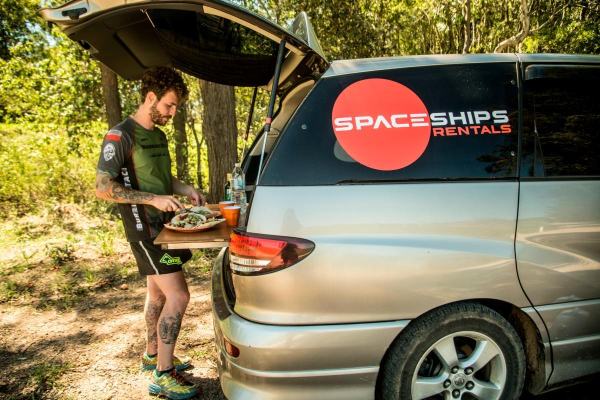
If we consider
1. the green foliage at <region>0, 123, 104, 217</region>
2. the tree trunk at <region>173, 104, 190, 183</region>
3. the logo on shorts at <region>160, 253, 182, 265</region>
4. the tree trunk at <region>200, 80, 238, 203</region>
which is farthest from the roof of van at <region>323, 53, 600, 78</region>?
the tree trunk at <region>173, 104, 190, 183</region>

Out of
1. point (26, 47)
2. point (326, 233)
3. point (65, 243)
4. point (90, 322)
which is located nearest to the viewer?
point (326, 233)

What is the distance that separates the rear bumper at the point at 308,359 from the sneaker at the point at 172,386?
0.87 meters

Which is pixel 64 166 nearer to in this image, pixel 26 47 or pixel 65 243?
pixel 26 47

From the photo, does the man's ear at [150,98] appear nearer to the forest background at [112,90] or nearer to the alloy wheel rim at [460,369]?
the alloy wheel rim at [460,369]

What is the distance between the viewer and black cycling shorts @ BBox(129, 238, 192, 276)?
2.56 m

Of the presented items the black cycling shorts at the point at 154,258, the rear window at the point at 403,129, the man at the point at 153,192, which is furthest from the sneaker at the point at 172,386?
the rear window at the point at 403,129

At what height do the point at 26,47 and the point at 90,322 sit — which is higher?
the point at 26,47

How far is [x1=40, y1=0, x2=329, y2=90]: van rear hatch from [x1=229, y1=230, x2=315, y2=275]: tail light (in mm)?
1040

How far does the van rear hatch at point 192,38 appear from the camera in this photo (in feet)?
6.33

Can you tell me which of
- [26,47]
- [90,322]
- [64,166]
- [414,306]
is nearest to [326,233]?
[414,306]

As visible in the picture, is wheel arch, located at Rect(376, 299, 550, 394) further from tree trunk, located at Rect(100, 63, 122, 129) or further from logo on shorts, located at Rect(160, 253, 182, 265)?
tree trunk, located at Rect(100, 63, 122, 129)

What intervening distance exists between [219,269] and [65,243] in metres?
3.90

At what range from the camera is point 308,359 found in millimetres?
1829

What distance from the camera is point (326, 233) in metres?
1.80
